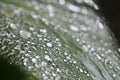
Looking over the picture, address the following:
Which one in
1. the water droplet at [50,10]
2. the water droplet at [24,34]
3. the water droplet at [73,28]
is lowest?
the water droplet at [73,28]

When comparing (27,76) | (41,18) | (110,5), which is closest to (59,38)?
(41,18)

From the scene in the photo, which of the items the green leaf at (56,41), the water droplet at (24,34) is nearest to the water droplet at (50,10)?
the green leaf at (56,41)

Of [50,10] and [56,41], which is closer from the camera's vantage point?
[56,41]

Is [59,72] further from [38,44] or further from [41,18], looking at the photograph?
[41,18]

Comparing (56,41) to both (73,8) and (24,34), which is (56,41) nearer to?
(24,34)

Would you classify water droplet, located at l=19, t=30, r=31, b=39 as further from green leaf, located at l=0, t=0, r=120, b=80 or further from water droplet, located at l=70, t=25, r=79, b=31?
water droplet, located at l=70, t=25, r=79, b=31

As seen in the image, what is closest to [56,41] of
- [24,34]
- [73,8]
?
[24,34]

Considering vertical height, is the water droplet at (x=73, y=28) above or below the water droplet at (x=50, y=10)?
below

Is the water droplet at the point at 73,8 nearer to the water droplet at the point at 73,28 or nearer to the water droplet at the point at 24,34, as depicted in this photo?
the water droplet at the point at 73,28
